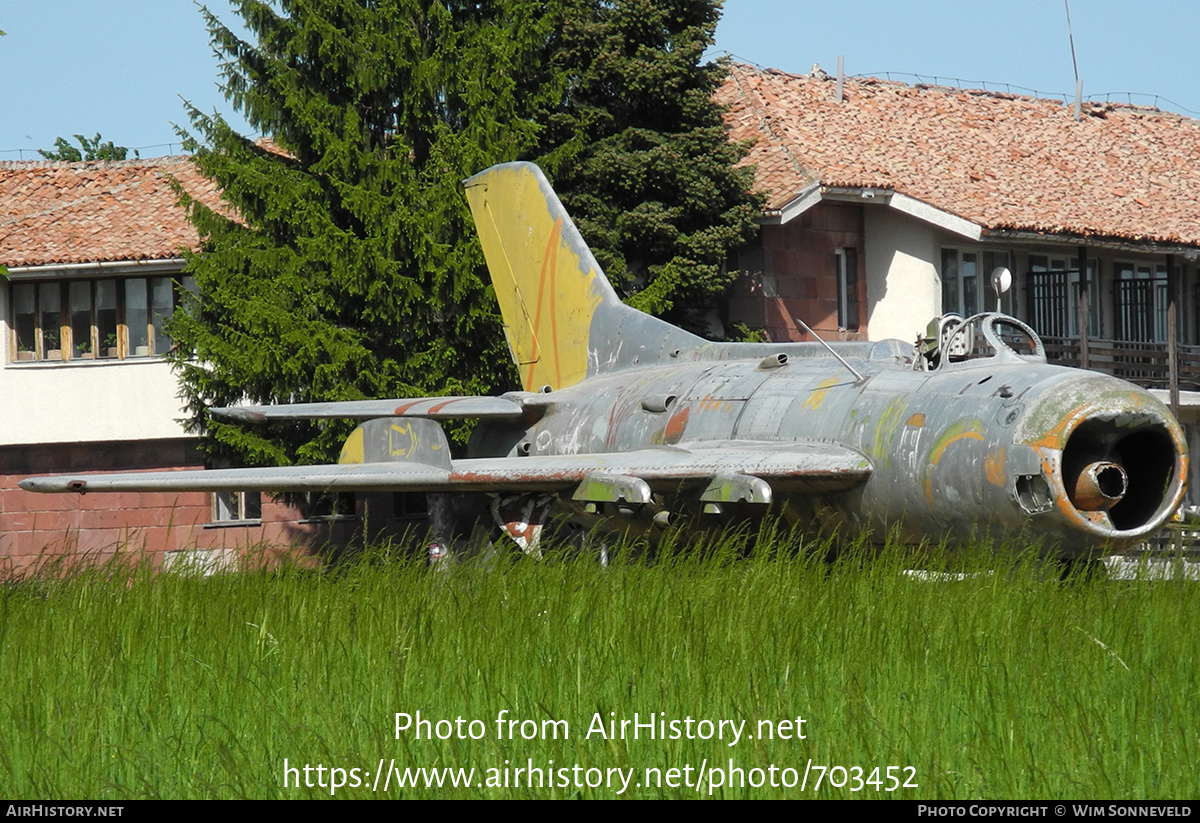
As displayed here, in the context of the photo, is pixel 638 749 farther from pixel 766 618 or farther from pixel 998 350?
pixel 998 350

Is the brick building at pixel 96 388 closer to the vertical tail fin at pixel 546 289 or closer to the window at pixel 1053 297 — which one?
the vertical tail fin at pixel 546 289

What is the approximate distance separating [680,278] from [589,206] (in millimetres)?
1743

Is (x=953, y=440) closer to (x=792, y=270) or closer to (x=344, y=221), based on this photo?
(x=344, y=221)

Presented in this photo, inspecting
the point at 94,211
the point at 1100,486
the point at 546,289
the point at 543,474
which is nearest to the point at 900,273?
the point at 546,289

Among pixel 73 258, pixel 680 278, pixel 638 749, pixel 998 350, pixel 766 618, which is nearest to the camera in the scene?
pixel 638 749

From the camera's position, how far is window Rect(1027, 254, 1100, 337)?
27.7m

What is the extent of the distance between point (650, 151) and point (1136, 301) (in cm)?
1226

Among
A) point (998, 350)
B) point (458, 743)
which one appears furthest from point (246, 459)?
point (458, 743)

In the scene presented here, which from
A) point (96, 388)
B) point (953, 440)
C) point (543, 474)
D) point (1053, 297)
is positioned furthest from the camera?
point (1053, 297)

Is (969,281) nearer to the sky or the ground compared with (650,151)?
nearer to the ground

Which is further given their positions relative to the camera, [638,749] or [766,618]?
[766,618]

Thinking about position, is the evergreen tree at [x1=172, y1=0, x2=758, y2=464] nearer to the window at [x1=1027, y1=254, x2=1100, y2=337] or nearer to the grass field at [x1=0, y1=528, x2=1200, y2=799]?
the window at [x1=1027, y1=254, x2=1100, y2=337]

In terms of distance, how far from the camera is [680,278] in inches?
873

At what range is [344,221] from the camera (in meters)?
21.2
